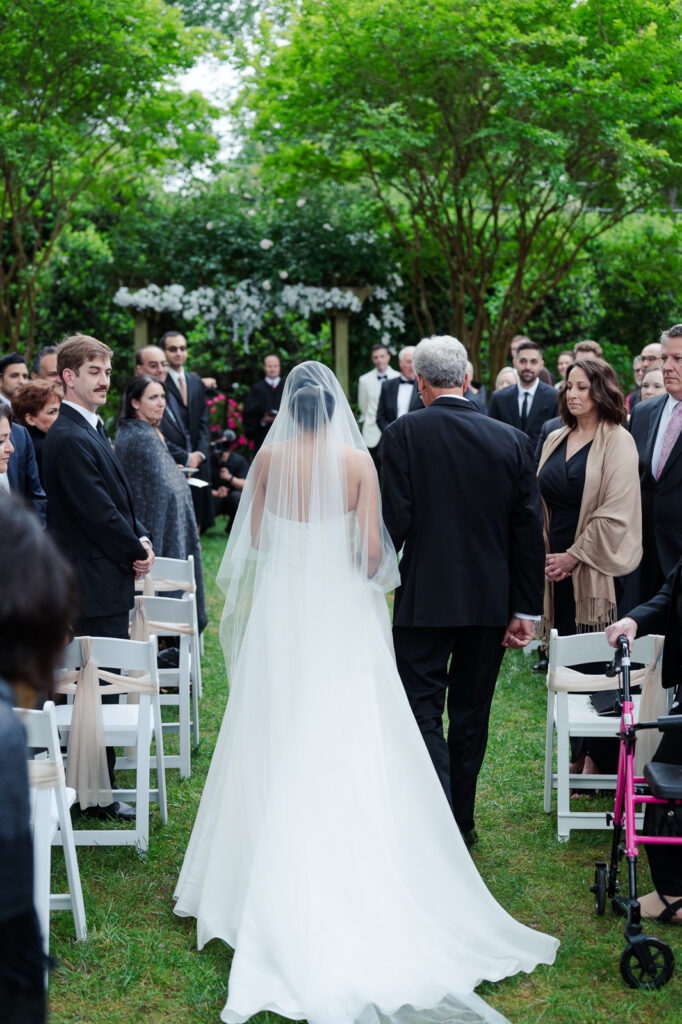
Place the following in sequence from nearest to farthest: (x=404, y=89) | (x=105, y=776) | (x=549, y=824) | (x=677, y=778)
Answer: (x=677, y=778)
(x=105, y=776)
(x=549, y=824)
(x=404, y=89)

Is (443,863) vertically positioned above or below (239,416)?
below

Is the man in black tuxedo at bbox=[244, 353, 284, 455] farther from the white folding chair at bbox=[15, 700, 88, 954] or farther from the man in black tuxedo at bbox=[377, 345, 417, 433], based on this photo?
the white folding chair at bbox=[15, 700, 88, 954]

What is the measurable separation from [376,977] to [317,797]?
1.97ft

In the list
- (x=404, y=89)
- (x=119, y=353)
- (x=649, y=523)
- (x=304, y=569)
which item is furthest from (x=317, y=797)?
(x=119, y=353)

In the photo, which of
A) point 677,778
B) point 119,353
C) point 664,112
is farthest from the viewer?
point 119,353

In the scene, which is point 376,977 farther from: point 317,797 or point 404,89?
point 404,89

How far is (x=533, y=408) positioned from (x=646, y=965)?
5.85 metres

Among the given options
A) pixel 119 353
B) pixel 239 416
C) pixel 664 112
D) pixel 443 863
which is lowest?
pixel 443 863

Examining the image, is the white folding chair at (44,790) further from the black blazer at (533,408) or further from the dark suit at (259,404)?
the dark suit at (259,404)

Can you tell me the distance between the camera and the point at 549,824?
4766 mm

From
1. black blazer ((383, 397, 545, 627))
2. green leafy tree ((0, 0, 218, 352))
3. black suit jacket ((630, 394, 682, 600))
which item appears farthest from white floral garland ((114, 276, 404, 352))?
black blazer ((383, 397, 545, 627))

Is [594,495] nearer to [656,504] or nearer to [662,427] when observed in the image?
[656,504]

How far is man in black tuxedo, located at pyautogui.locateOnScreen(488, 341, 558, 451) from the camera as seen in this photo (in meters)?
8.57

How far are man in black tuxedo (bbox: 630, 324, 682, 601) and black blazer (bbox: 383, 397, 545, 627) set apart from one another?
1474 mm
